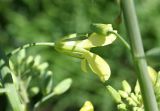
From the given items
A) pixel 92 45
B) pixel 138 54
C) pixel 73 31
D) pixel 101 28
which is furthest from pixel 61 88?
pixel 73 31

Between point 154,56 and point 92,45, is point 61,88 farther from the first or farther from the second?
point 154,56

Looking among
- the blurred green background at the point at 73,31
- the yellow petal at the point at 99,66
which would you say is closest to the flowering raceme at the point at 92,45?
the yellow petal at the point at 99,66

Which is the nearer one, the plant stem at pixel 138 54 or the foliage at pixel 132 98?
the plant stem at pixel 138 54

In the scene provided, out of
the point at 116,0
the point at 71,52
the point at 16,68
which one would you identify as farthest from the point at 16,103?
the point at 16,68

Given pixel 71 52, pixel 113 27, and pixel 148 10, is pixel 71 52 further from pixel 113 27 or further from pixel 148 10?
pixel 148 10

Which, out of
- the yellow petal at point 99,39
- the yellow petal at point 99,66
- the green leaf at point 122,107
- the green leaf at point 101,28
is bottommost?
the green leaf at point 122,107

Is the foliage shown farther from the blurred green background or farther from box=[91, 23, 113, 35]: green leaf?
the blurred green background

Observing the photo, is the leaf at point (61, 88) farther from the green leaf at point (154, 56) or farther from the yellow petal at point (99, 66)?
the green leaf at point (154, 56)
